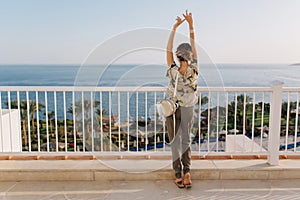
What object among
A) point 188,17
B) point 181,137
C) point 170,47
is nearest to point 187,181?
point 181,137

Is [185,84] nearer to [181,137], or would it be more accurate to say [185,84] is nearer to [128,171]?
[181,137]

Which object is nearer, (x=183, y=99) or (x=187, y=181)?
(x=183, y=99)

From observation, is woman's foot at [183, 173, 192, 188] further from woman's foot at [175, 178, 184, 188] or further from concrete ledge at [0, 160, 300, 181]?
concrete ledge at [0, 160, 300, 181]

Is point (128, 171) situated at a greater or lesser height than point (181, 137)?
lesser

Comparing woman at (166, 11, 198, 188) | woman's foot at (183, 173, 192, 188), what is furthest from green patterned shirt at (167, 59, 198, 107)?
woman's foot at (183, 173, 192, 188)

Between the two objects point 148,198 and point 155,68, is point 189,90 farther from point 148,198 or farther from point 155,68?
point 148,198

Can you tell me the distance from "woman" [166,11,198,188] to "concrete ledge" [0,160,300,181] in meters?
0.23

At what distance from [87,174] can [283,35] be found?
6419mm

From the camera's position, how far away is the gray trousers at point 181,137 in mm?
2525

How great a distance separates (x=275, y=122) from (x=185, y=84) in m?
1.25

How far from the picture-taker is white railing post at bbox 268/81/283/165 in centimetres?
288

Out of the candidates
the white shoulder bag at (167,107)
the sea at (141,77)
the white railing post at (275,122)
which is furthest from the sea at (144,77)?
the white shoulder bag at (167,107)

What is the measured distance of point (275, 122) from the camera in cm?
292

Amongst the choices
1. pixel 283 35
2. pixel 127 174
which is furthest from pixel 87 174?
pixel 283 35
